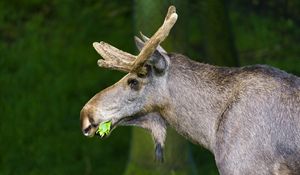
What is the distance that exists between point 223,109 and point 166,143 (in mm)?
3918

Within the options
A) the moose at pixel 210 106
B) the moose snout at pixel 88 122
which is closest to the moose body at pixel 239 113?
the moose at pixel 210 106

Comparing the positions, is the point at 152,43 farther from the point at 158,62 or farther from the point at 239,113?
the point at 239,113

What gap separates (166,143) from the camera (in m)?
13.3

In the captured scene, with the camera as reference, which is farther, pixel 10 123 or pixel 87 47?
pixel 87 47

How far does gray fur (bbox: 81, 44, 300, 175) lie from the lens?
9.18 meters

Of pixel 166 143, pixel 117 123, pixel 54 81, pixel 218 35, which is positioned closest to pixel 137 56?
pixel 117 123

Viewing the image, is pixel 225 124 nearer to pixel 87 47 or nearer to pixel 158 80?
pixel 158 80

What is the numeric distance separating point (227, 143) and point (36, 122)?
7.63 meters

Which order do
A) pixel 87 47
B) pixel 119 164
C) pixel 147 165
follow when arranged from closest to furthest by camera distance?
pixel 147 165 < pixel 119 164 < pixel 87 47

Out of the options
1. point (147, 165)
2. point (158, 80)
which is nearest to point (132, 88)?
point (158, 80)

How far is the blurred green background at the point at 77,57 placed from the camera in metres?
15.9

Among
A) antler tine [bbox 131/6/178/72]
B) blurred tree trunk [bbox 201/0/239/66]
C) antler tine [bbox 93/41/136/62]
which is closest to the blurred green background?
blurred tree trunk [bbox 201/0/239/66]

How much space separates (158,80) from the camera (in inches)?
378

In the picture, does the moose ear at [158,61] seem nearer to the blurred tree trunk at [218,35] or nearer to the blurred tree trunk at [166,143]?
the blurred tree trunk at [166,143]
